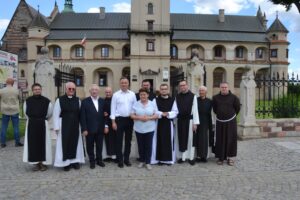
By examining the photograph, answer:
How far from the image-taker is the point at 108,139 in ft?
26.0

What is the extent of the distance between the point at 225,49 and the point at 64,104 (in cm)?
4553

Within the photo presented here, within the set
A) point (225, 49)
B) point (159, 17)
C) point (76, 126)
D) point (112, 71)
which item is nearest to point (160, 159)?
point (76, 126)

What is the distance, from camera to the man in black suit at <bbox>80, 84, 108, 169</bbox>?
7238 mm

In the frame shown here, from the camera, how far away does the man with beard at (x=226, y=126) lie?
7668mm

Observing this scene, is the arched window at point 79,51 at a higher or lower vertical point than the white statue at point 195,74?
higher

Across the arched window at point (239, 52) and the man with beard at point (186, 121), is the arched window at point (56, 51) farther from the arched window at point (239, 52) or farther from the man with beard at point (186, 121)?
the man with beard at point (186, 121)

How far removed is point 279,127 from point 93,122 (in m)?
7.06

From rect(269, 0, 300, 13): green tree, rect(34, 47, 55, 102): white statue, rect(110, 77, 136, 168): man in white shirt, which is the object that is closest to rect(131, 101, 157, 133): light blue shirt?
rect(110, 77, 136, 168): man in white shirt

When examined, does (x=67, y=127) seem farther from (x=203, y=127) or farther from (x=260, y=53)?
(x=260, y=53)

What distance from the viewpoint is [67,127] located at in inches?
281

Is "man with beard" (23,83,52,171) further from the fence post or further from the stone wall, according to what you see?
the stone wall

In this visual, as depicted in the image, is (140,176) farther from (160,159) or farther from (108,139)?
(108,139)

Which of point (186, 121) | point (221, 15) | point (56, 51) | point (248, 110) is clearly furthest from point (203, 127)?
point (221, 15)

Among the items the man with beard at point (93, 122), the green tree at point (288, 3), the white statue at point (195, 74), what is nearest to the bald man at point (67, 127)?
the man with beard at point (93, 122)
